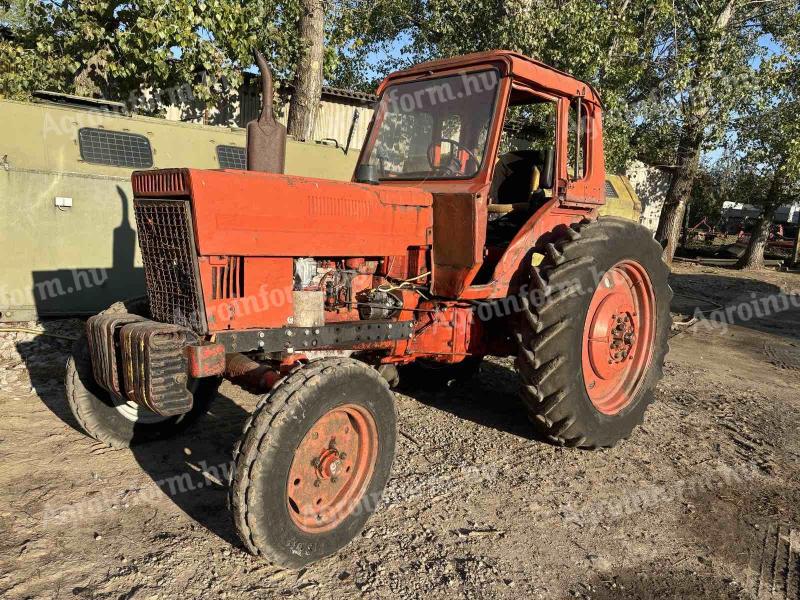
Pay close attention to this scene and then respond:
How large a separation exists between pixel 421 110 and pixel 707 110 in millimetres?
10091

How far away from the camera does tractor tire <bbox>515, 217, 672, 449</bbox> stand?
3602 millimetres

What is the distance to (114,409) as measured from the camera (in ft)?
12.1

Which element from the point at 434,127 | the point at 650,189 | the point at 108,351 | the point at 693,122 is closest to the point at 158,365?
the point at 108,351

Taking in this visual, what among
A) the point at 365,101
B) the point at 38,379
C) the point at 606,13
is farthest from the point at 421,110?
the point at 365,101

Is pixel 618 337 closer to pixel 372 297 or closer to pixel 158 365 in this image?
pixel 372 297

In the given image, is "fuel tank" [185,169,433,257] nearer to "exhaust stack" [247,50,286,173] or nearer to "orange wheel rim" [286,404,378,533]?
"exhaust stack" [247,50,286,173]

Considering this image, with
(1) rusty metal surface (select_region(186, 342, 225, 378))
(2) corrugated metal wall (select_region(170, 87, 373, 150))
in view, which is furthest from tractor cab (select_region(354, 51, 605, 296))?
(2) corrugated metal wall (select_region(170, 87, 373, 150))

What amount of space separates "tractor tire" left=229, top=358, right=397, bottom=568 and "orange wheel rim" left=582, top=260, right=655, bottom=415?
5.35ft

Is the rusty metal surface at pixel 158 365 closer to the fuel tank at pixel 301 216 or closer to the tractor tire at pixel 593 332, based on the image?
the fuel tank at pixel 301 216

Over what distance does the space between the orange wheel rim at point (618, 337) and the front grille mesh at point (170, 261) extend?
2386 millimetres

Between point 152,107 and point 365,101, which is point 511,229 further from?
point 365,101

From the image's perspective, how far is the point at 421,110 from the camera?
4055 mm

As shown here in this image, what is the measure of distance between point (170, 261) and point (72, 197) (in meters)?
3.87

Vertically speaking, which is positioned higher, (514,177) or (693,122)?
(693,122)
